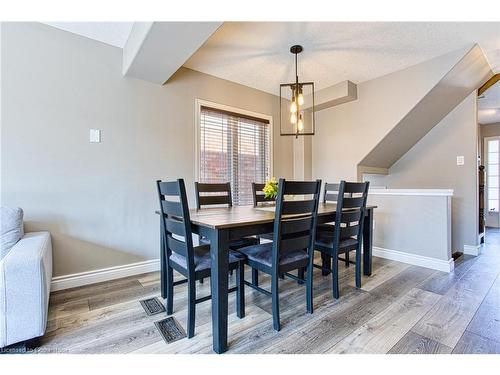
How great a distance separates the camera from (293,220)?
170cm

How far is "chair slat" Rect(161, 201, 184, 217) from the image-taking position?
1601 mm

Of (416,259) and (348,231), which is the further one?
(416,259)

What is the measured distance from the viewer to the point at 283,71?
10.5ft

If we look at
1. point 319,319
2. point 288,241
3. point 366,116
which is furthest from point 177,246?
point 366,116

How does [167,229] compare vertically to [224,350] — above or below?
above

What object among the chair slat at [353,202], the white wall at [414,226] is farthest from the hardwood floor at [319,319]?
the chair slat at [353,202]

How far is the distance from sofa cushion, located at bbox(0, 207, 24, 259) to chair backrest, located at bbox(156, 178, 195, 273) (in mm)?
1033

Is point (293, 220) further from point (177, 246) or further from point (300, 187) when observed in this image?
point (177, 246)

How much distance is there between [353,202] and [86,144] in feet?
8.42
